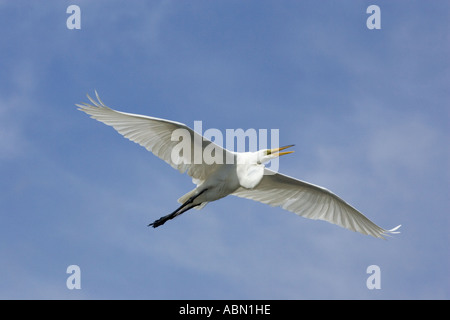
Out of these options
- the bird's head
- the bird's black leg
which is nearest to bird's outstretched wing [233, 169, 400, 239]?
the bird's head

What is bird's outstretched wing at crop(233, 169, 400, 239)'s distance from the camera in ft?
50.4

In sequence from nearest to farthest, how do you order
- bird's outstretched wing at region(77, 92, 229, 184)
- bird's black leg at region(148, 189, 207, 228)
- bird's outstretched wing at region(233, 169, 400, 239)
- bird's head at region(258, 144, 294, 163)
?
1. bird's outstretched wing at region(77, 92, 229, 184)
2. bird's head at region(258, 144, 294, 163)
3. bird's black leg at region(148, 189, 207, 228)
4. bird's outstretched wing at region(233, 169, 400, 239)

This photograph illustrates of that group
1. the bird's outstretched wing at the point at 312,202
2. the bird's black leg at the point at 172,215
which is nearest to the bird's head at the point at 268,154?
the bird's outstretched wing at the point at 312,202

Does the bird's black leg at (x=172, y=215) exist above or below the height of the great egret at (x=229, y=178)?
below

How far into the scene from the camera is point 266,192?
1555 centimetres

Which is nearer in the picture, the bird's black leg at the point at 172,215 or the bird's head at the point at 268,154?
the bird's head at the point at 268,154

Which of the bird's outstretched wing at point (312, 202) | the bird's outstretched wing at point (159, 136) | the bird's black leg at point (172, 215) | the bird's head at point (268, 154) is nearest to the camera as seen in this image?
the bird's outstretched wing at point (159, 136)

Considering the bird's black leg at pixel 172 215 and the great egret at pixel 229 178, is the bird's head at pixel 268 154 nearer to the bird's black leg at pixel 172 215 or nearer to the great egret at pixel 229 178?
the great egret at pixel 229 178

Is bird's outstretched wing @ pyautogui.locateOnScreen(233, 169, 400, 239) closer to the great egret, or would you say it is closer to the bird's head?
the great egret

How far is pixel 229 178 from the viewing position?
13914 mm

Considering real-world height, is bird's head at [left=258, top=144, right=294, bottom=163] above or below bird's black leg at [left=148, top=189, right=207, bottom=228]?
above

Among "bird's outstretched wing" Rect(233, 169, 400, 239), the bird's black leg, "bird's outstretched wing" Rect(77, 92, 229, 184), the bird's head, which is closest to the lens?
"bird's outstretched wing" Rect(77, 92, 229, 184)

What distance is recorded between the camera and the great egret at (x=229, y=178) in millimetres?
13383

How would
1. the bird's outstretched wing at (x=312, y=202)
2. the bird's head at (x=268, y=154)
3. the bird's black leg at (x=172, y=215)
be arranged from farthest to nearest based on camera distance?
the bird's outstretched wing at (x=312, y=202), the bird's black leg at (x=172, y=215), the bird's head at (x=268, y=154)
